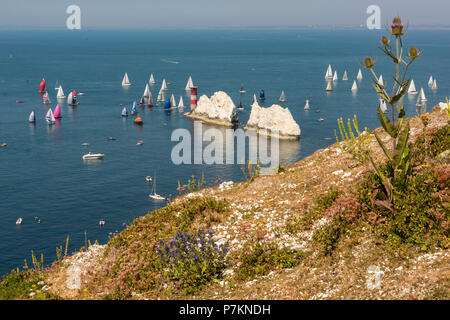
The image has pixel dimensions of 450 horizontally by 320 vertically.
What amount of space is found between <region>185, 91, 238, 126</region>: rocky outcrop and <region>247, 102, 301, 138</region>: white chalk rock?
9.14 m

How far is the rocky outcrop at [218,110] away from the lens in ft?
451

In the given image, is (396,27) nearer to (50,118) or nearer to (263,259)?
(263,259)

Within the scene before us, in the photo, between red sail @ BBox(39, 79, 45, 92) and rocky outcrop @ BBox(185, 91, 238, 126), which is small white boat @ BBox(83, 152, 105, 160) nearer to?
rocky outcrop @ BBox(185, 91, 238, 126)

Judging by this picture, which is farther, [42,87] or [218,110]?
[42,87]

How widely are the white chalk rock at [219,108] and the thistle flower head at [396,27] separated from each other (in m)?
122

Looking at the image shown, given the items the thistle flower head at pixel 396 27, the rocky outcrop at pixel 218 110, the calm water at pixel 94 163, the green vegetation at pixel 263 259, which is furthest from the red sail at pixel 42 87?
the thistle flower head at pixel 396 27

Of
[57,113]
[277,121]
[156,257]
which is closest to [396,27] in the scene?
[156,257]

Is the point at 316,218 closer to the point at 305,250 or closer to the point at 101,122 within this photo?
the point at 305,250

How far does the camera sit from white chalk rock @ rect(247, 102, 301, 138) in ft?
393

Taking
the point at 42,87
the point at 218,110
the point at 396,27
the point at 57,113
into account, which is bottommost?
the point at 57,113

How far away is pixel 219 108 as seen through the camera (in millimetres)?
139750

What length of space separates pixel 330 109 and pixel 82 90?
305 ft

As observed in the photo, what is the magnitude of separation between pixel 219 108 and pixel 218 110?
2.16 ft
